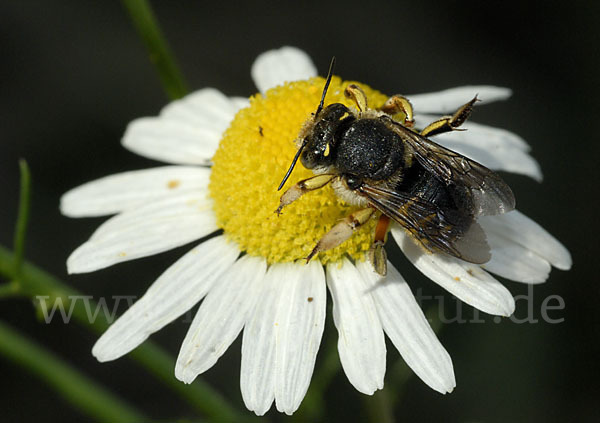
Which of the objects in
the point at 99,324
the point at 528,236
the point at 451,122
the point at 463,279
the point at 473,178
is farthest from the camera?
the point at 99,324

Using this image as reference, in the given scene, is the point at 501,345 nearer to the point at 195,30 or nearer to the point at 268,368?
the point at 268,368

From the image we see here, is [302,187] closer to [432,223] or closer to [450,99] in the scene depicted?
[432,223]

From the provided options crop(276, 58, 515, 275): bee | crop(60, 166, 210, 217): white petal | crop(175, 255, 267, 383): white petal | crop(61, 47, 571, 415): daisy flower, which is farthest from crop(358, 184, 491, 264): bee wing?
crop(60, 166, 210, 217): white petal

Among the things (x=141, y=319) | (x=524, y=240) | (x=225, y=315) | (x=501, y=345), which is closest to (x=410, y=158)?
(x=524, y=240)

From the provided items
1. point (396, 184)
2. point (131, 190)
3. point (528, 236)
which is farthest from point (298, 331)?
point (131, 190)

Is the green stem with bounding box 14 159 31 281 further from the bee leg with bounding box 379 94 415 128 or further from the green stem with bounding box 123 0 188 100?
the bee leg with bounding box 379 94 415 128

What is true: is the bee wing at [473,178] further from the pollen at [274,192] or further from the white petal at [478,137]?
the white petal at [478,137]
